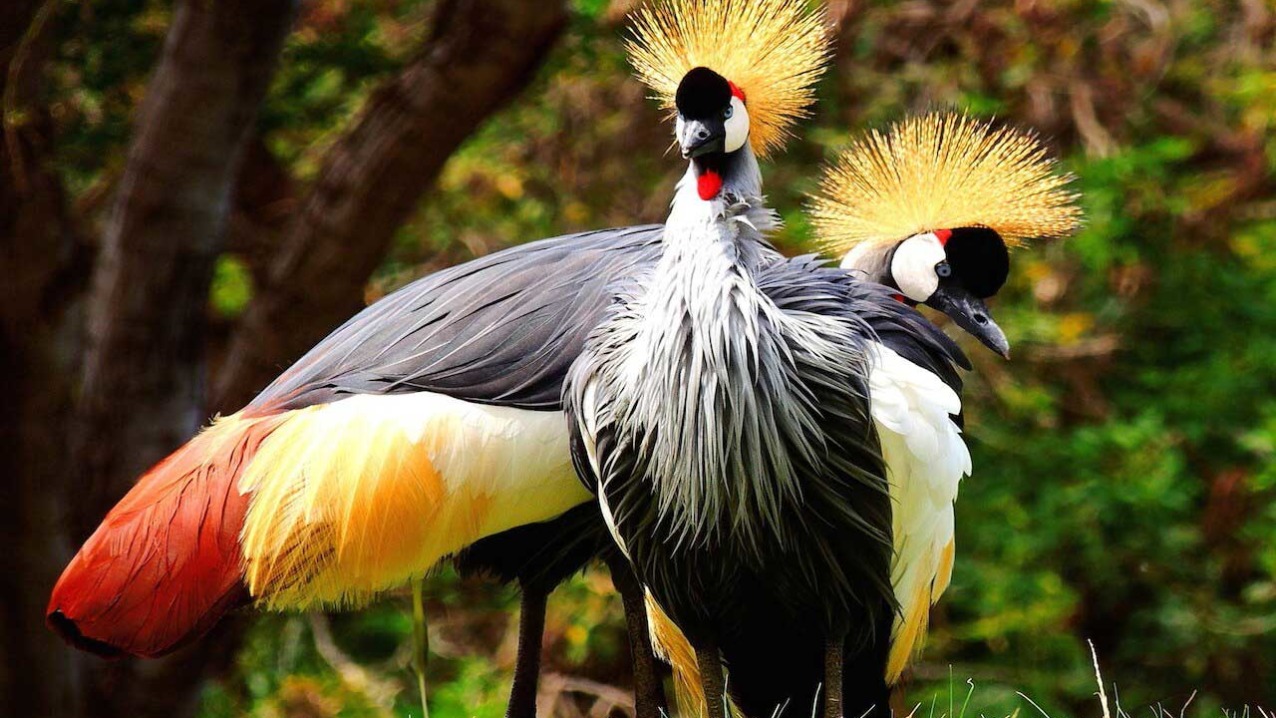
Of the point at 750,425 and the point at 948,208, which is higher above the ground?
the point at 948,208

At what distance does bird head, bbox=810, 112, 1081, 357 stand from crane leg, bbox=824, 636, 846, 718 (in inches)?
21.9

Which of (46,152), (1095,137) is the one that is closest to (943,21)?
(1095,137)

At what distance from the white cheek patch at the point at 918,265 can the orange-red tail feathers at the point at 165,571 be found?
1.01 meters

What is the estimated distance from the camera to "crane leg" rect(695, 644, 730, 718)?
2.27 metres

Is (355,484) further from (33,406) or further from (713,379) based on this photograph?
(33,406)

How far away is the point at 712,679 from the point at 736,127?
777 mm

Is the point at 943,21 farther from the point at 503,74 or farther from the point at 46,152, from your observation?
the point at 46,152

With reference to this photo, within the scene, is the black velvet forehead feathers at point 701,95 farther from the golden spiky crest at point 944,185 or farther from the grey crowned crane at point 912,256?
the golden spiky crest at point 944,185

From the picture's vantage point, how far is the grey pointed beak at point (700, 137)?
2.03 meters

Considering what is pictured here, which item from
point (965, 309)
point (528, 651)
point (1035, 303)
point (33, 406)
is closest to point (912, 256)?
point (965, 309)

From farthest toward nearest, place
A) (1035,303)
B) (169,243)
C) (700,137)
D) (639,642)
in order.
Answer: (1035,303)
(169,243)
(639,642)
(700,137)

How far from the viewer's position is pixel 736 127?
2.08 meters

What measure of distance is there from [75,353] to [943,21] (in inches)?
109

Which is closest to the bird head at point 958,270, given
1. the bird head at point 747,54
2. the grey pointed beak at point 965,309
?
the grey pointed beak at point 965,309
